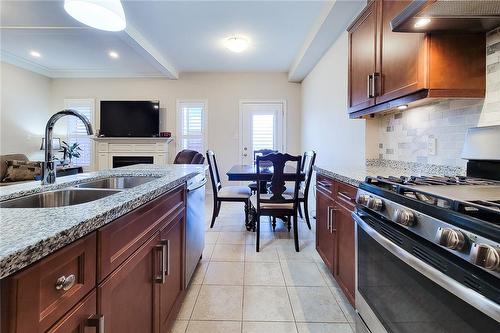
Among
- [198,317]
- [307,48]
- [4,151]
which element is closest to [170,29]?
[307,48]

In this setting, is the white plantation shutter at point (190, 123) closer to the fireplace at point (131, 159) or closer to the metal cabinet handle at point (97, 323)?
the fireplace at point (131, 159)

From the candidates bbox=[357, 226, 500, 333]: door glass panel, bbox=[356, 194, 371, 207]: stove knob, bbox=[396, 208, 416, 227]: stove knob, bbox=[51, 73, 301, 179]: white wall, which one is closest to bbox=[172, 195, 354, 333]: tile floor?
bbox=[357, 226, 500, 333]: door glass panel

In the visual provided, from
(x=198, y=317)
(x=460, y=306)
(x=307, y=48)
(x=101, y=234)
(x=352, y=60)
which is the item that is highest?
(x=307, y=48)

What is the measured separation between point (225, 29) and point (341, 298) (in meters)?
3.56

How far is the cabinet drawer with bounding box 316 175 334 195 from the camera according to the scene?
2.08 metres

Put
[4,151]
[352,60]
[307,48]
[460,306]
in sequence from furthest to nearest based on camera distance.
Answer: [4,151]
[307,48]
[352,60]
[460,306]

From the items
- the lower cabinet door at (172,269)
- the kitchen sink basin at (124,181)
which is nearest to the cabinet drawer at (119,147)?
the kitchen sink basin at (124,181)

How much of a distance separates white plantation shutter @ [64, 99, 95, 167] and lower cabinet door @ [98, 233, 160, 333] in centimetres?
585

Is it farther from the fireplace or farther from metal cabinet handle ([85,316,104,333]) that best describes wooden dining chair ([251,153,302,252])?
the fireplace

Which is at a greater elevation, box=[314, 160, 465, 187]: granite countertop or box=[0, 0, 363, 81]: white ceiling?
box=[0, 0, 363, 81]: white ceiling

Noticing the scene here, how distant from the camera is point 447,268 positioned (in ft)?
2.55

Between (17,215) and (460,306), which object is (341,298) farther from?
(17,215)

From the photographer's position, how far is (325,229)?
226 centimetres

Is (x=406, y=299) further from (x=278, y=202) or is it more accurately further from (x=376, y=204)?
(x=278, y=202)
